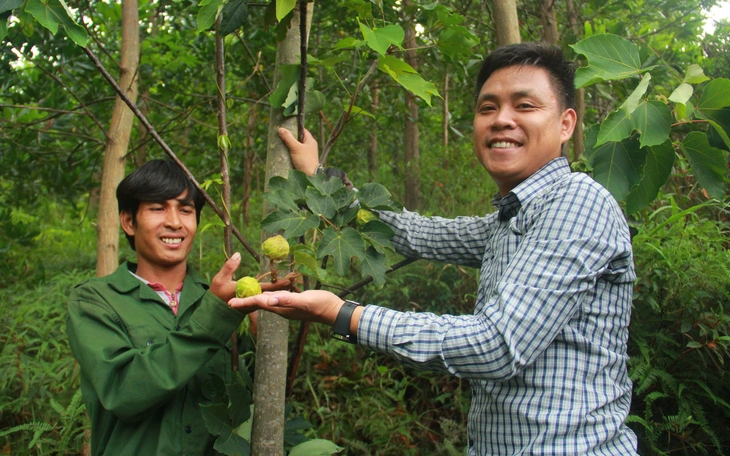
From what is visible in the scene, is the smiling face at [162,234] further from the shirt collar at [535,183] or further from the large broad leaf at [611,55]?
the large broad leaf at [611,55]

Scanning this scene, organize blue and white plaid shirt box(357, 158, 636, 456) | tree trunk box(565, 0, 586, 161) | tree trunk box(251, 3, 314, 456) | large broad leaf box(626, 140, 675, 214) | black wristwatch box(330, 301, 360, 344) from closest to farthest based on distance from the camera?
blue and white plaid shirt box(357, 158, 636, 456), black wristwatch box(330, 301, 360, 344), large broad leaf box(626, 140, 675, 214), tree trunk box(251, 3, 314, 456), tree trunk box(565, 0, 586, 161)

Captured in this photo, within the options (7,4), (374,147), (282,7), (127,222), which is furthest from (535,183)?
(374,147)

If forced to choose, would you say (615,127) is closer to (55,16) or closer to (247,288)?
(247,288)

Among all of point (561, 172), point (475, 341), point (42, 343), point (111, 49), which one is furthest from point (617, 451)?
point (111, 49)

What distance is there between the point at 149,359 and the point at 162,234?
486 millimetres

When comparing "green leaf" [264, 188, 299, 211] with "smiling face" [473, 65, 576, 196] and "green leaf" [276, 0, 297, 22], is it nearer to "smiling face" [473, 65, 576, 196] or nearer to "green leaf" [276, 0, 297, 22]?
"green leaf" [276, 0, 297, 22]

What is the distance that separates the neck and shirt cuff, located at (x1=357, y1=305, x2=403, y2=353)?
844mm

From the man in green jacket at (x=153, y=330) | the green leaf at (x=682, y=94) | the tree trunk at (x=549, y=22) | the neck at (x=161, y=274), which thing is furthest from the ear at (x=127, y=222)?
the tree trunk at (x=549, y=22)

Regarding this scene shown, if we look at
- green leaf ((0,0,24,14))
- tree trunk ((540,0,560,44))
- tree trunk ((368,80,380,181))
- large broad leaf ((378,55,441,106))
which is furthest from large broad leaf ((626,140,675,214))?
tree trunk ((368,80,380,181))

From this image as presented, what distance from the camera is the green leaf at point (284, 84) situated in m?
1.90

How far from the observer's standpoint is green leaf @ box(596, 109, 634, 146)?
1.51 metres

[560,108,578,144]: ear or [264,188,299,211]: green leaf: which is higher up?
[560,108,578,144]: ear

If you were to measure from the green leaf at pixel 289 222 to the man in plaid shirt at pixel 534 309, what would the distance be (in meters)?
0.19

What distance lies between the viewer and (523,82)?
5.55 feet
